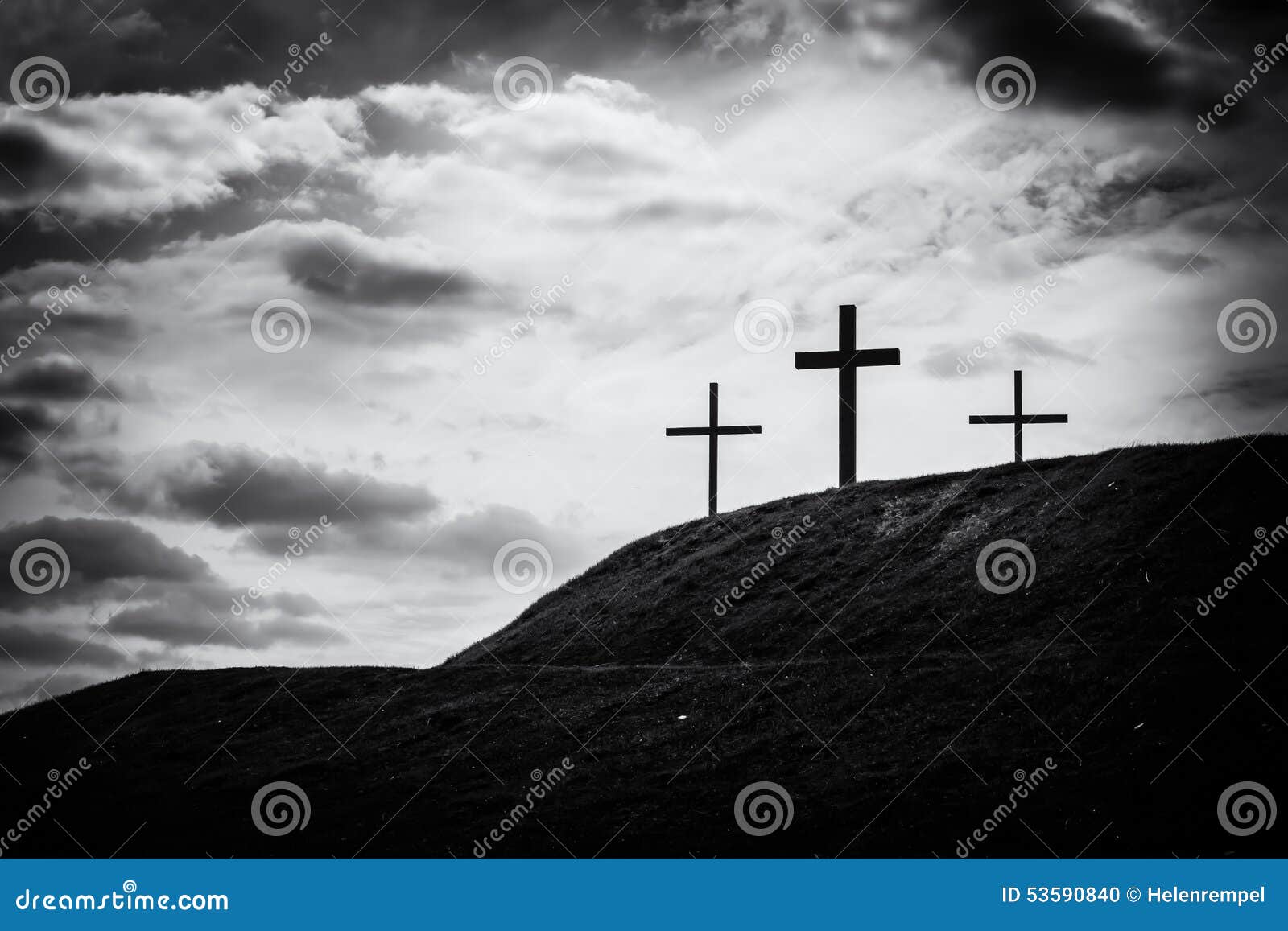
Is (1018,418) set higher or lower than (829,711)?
higher

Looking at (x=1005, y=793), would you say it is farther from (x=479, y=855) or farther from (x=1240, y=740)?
(x=479, y=855)

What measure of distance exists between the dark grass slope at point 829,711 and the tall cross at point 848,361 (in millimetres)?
2516

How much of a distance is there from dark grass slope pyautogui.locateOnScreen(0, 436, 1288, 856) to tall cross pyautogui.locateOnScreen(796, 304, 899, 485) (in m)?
2.52

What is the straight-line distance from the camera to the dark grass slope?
46.6 feet

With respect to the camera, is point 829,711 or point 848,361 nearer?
point 829,711

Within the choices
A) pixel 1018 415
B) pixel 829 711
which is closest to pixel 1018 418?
pixel 1018 415

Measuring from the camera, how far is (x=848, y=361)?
92.4ft

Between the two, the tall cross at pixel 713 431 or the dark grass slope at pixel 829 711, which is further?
the tall cross at pixel 713 431

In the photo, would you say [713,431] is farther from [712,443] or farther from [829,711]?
[829,711]

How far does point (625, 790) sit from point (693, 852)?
204 centimetres

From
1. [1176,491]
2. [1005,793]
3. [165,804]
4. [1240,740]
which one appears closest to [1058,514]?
[1176,491]

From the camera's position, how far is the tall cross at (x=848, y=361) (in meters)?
27.8

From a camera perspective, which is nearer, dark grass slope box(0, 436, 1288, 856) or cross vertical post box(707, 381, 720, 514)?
dark grass slope box(0, 436, 1288, 856)

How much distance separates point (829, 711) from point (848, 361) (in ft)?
41.9
